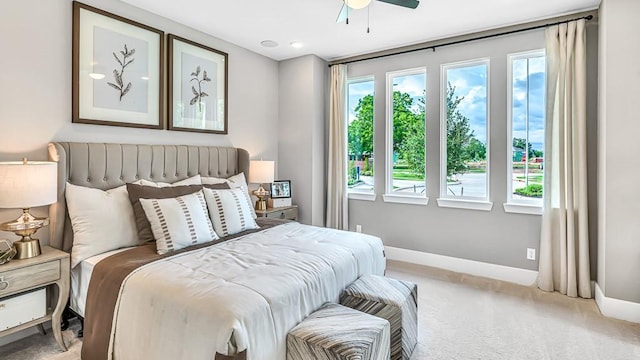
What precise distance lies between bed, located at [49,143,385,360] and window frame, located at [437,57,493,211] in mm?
1544

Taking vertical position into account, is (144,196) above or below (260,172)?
below

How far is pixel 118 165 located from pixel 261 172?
5.00 feet

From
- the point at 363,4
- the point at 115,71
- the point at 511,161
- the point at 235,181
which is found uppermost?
the point at 363,4

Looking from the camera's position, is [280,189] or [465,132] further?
[280,189]

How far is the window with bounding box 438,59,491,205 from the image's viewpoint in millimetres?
3756

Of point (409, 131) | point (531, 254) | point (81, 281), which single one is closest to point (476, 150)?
point (409, 131)

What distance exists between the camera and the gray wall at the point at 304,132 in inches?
177

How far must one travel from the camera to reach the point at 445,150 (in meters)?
3.98

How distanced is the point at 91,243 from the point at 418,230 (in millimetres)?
3351

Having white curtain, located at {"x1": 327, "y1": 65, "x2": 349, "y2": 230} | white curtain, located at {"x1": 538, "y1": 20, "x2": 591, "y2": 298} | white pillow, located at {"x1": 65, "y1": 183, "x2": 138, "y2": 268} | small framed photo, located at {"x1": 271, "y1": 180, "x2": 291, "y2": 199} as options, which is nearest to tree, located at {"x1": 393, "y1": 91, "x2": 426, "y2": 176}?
white curtain, located at {"x1": 327, "y1": 65, "x2": 349, "y2": 230}

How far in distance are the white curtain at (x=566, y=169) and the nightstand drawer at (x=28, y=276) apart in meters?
4.10

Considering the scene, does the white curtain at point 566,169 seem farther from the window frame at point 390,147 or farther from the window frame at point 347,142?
the window frame at point 347,142

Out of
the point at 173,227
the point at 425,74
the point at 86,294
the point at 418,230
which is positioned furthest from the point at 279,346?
the point at 425,74

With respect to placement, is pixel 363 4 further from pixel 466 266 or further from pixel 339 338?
pixel 466 266
